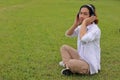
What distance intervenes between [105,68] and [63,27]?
756cm

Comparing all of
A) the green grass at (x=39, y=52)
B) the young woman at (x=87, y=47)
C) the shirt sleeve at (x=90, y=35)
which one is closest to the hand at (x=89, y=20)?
the young woman at (x=87, y=47)

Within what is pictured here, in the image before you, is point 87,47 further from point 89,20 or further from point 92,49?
point 89,20

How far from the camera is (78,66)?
23.5ft

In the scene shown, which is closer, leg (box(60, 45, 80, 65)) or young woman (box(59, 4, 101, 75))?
young woman (box(59, 4, 101, 75))

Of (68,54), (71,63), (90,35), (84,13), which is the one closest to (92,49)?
(90,35)

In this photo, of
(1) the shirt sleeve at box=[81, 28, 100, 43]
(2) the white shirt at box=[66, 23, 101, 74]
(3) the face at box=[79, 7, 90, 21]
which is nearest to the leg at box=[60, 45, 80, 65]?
(2) the white shirt at box=[66, 23, 101, 74]

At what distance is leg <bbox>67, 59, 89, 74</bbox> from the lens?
7.16 meters

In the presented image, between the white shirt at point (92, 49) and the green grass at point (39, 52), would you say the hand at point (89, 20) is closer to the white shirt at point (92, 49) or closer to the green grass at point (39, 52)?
the white shirt at point (92, 49)

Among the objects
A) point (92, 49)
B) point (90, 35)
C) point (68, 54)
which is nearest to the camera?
point (90, 35)

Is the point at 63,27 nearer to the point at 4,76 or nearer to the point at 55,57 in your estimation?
the point at 55,57

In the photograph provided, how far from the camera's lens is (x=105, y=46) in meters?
10.9

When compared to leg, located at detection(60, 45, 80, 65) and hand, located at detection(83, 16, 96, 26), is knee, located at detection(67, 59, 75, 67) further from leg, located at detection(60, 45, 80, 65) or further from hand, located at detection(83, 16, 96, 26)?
hand, located at detection(83, 16, 96, 26)

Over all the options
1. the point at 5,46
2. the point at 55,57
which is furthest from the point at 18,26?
the point at 55,57

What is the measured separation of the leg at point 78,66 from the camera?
7164mm
